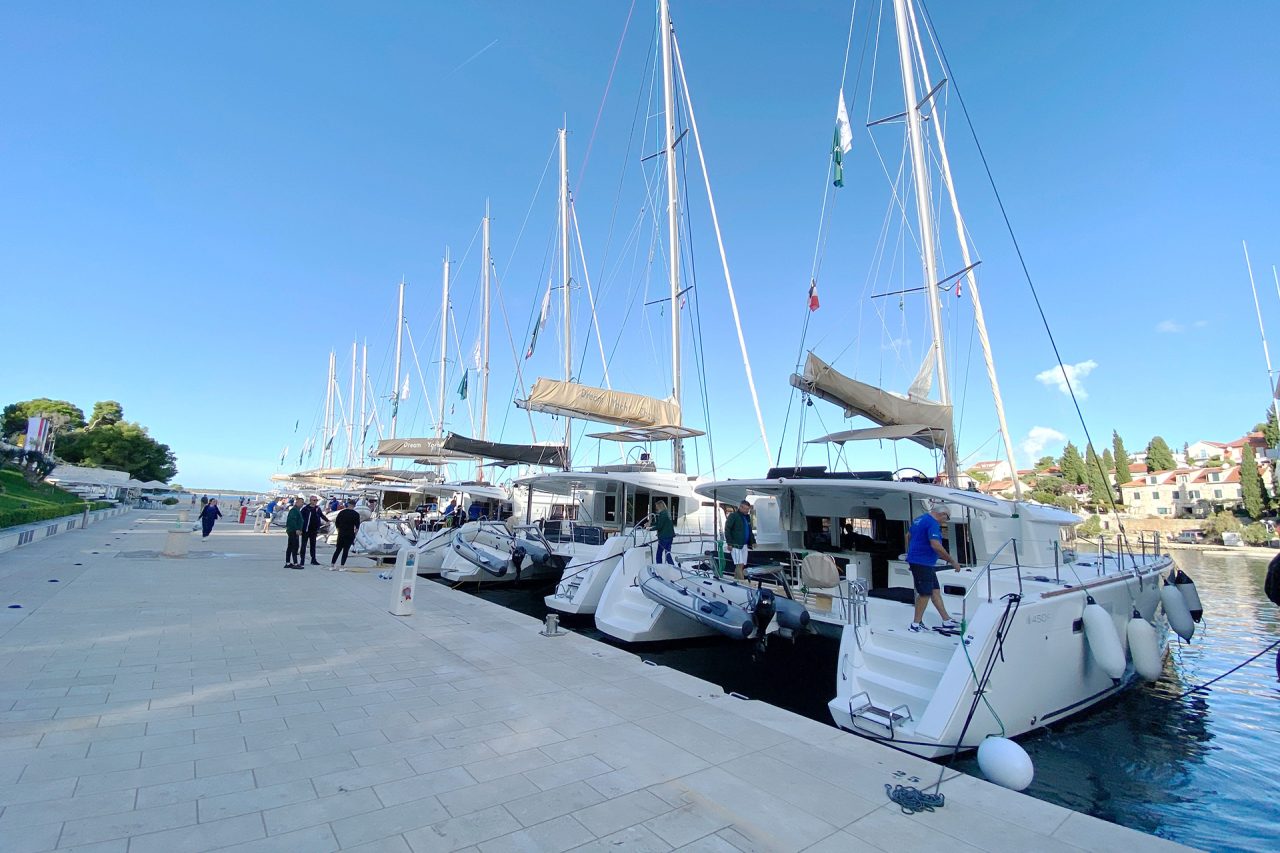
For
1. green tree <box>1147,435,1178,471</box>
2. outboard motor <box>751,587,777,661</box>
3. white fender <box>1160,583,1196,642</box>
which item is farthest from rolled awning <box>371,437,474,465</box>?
green tree <box>1147,435,1178,471</box>

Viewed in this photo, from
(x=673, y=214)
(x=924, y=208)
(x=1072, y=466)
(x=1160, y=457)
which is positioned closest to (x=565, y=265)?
(x=673, y=214)

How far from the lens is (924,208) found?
37.2 feet

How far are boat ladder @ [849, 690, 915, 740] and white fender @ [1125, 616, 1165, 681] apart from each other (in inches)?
170

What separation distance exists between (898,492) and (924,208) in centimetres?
693

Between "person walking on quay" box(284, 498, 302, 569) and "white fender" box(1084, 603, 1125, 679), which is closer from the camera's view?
"white fender" box(1084, 603, 1125, 679)

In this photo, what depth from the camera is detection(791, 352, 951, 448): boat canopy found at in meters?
9.30

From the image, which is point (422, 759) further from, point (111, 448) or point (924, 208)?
point (111, 448)

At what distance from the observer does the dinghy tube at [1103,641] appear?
248 inches

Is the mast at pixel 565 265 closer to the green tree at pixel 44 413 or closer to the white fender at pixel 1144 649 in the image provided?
the white fender at pixel 1144 649

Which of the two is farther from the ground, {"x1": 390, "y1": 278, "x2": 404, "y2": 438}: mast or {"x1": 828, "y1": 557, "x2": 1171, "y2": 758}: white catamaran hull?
{"x1": 390, "y1": 278, "x2": 404, "y2": 438}: mast

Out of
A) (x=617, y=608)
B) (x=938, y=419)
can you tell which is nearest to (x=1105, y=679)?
(x=938, y=419)

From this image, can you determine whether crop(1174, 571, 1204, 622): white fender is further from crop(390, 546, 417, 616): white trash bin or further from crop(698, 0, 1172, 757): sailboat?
crop(390, 546, 417, 616): white trash bin

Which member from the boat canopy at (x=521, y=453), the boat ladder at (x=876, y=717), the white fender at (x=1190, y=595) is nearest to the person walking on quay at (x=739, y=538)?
the boat ladder at (x=876, y=717)

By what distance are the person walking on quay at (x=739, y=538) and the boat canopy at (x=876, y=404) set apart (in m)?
2.30
